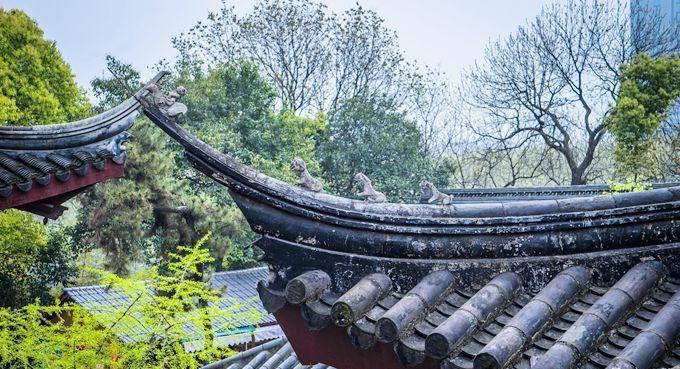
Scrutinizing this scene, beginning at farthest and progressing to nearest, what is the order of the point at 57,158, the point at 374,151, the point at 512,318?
the point at 374,151 < the point at 57,158 < the point at 512,318

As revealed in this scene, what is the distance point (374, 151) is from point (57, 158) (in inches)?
631

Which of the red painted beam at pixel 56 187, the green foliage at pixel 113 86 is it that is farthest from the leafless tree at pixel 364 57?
the red painted beam at pixel 56 187

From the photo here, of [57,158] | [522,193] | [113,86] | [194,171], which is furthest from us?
[113,86]

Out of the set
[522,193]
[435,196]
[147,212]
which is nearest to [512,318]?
[435,196]

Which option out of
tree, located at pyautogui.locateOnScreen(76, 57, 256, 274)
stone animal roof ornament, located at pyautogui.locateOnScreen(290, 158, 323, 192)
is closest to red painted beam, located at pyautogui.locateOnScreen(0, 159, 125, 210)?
stone animal roof ornament, located at pyautogui.locateOnScreen(290, 158, 323, 192)

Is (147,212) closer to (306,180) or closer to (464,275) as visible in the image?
(306,180)

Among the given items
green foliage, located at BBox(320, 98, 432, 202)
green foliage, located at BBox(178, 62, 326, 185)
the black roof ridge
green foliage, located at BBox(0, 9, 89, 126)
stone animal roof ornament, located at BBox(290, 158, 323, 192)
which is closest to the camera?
stone animal roof ornament, located at BBox(290, 158, 323, 192)

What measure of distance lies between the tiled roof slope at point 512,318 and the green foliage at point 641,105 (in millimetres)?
16884

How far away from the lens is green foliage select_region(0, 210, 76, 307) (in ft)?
51.0

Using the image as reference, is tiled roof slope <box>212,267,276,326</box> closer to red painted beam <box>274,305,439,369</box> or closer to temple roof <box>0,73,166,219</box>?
temple roof <box>0,73,166,219</box>

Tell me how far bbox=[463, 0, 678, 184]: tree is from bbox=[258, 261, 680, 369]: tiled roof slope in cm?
2164

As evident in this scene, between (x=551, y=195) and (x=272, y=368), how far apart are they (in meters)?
10.5

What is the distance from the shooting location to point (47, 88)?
17.4 metres

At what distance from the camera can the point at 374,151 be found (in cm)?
2222
